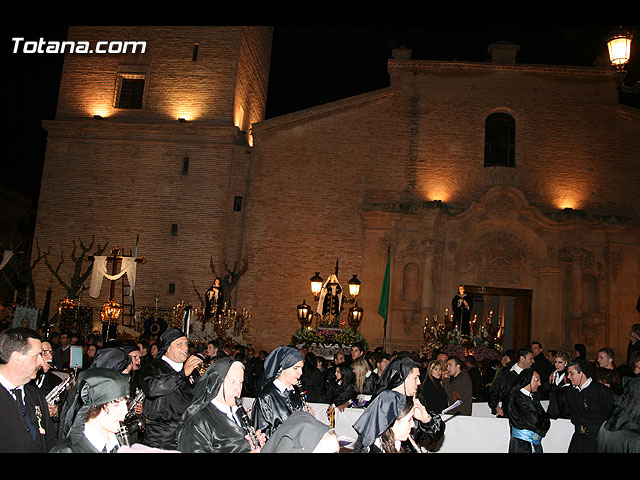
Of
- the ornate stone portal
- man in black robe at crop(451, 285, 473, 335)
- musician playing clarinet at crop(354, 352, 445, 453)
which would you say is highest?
the ornate stone portal

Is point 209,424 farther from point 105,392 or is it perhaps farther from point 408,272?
point 408,272

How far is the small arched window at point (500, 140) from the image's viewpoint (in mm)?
26188

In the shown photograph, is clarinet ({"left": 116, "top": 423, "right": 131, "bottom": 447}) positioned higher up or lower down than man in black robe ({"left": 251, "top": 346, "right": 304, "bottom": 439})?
lower down

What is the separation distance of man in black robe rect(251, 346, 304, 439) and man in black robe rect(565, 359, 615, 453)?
4.03m

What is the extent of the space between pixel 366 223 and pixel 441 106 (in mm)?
5969

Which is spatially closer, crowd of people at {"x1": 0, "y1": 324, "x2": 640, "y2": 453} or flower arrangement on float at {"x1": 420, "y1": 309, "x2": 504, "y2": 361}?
crowd of people at {"x1": 0, "y1": 324, "x2": 640, "y2": 453}

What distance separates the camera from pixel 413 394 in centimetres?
600

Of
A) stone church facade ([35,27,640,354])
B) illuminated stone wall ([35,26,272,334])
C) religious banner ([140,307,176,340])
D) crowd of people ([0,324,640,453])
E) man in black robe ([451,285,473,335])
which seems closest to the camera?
crowd of people ([0,324,640,453])

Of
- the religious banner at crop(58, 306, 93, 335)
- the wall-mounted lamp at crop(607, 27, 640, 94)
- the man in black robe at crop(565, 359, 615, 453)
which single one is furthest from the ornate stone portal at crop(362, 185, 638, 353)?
the wall-mounted lamp at crop(607, 27, 640, 94)

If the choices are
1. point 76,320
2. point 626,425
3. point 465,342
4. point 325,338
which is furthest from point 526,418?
point 76,320

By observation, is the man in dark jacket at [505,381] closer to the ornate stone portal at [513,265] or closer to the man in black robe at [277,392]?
the man in black robe at [277,392]

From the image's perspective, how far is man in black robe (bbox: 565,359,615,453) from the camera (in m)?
8.05

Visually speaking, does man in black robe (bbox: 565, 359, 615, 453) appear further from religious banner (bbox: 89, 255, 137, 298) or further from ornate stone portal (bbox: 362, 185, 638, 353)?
religious banner (bbox: 89, 255, 137, 298)
